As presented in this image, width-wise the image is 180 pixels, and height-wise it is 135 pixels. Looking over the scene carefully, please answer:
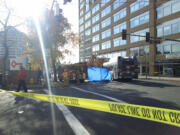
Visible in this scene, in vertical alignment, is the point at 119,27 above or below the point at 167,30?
above

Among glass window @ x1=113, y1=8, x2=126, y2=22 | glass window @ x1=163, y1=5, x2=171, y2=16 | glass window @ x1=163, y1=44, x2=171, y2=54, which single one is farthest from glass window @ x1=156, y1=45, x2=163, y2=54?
glass window @ x1=113, y1=8, x2=126, y2=22

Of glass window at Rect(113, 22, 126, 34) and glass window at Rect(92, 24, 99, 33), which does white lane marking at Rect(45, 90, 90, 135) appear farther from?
glass window at Rect(92, 24, 99, 33)

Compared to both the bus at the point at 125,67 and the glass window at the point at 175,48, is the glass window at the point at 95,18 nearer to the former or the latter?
the glass window at the point at 175,48

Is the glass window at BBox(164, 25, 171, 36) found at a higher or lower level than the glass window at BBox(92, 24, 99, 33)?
lower

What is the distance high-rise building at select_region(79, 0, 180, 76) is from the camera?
93.6 feet

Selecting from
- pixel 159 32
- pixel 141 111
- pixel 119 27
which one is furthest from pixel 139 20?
pixel 141 111

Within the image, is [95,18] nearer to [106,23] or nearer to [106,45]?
[106,23]

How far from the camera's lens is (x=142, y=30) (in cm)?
3522

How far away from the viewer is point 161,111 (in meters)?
3.52

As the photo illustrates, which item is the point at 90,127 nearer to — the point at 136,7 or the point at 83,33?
the point at 136,7

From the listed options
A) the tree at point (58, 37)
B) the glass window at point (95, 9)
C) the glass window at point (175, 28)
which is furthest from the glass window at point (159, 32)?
the glass window at point (95, 9)

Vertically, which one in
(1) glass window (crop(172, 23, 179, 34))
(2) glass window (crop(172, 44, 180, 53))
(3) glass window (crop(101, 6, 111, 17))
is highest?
(3) glass window (crop(101, 6, 111, 17))

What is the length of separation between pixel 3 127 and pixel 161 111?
4.01m

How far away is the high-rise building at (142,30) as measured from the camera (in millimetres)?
28516
